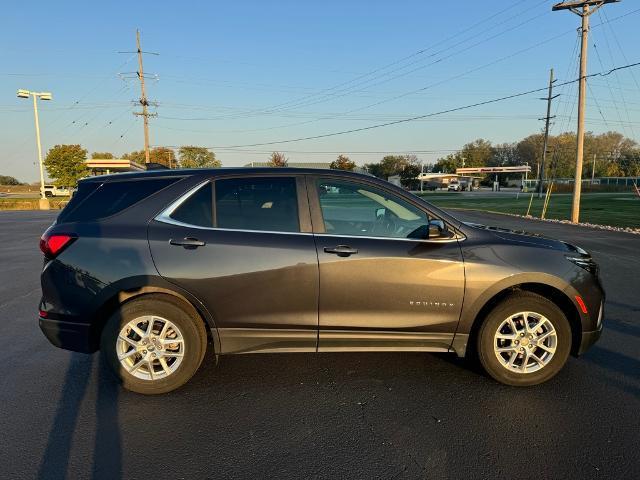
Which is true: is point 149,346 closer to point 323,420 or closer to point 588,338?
point 323,420

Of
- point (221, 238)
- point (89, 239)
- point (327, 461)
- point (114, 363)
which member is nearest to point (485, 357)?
point (327, 461)

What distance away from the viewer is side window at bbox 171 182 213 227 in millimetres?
3309

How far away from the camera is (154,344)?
3.27 m

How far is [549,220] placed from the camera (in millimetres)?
19094

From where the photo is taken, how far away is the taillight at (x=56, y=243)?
10.6ft

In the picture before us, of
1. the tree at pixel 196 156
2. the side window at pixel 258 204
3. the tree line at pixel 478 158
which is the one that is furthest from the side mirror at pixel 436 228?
the tree at pixel 196 156

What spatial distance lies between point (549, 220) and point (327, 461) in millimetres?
19795

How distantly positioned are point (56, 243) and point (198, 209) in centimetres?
112

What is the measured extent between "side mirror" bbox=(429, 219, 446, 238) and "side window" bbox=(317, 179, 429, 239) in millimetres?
69

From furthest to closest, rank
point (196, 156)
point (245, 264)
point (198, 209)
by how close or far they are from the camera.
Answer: point (196, 156), point (198, 209), point (245, 264)

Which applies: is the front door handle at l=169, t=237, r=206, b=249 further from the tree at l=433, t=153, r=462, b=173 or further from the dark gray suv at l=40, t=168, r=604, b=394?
the tree at l=433, t=153, r=462, b=173

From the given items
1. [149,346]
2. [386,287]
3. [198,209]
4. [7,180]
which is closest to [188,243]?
[198,209]

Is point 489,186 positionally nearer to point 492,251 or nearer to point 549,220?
point 549,220

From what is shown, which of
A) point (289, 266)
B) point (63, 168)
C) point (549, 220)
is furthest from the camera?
point (63, 168)
